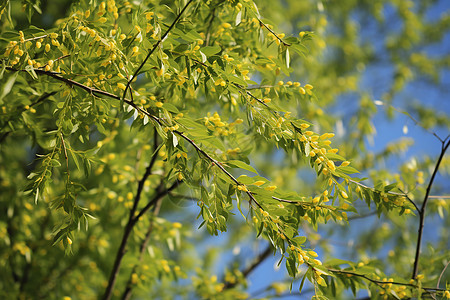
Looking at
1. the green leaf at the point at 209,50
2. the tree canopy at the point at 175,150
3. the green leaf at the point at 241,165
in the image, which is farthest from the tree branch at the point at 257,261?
the green leaf at the point at 209,50

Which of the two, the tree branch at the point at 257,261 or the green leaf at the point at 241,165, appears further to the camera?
the tree branch at the point at 257,261

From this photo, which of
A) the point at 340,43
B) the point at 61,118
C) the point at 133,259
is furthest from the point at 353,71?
the point at 61,118

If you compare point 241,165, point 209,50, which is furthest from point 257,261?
point 209,50

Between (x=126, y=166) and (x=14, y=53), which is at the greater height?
(x=14, y=53)

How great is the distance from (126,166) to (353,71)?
5.16 metres

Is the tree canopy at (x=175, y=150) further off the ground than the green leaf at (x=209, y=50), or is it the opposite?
the green leaf at (x=209, y=50)

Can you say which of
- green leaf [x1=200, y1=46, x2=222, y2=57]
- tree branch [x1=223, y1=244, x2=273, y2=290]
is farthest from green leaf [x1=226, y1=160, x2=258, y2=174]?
tree branch [x1=223, y1=244, x2=273, y2=290]

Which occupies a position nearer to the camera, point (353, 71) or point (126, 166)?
point (126, 166)

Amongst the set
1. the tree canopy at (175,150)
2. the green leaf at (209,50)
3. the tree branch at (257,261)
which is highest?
the green leaf at (209,50)

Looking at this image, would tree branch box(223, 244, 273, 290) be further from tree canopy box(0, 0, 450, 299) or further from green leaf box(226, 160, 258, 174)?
green leaf box(226, 160, 258, 174)

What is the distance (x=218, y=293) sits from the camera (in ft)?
9.15

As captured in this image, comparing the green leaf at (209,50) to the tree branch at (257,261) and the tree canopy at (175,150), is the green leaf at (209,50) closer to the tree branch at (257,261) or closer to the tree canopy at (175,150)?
the tree canopy at (175,150)

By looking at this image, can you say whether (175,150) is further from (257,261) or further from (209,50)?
(257,261)

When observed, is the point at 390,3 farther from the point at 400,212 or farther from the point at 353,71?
the point at 400,212
